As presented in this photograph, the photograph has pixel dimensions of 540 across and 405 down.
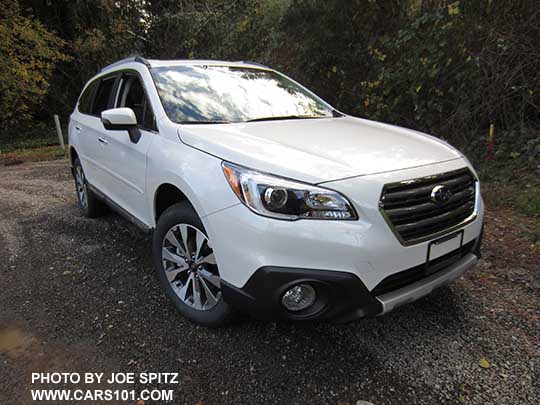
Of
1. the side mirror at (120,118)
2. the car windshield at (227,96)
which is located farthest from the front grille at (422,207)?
the side mirror at (120,118)

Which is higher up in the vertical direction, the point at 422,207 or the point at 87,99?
the point at 87,99

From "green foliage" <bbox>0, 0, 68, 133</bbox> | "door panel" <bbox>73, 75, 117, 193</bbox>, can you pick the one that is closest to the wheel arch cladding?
"door panel" <bbox>73, 75, 117, 193</bbox>

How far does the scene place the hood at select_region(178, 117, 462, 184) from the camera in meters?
1.86

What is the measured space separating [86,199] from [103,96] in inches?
51.2

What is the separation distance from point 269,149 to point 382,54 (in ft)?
18.0

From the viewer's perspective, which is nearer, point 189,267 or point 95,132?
point 189,267

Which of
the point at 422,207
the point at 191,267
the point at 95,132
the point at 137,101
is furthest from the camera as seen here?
the point at 95,132

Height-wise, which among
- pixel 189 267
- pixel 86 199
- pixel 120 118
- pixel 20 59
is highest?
pixel 20 59

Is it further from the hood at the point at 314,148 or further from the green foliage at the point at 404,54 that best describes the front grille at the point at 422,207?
the green foliage at the point at 404,54

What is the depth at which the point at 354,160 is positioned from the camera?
1.94 metres

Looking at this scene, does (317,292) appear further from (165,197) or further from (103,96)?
(103,96)

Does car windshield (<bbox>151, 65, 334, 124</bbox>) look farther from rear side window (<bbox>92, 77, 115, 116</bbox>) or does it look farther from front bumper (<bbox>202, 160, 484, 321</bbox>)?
front bumper (<bbox>202, 160, 484, 321</bbox>)

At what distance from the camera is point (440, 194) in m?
1.94

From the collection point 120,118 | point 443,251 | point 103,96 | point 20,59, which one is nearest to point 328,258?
point 443,251
